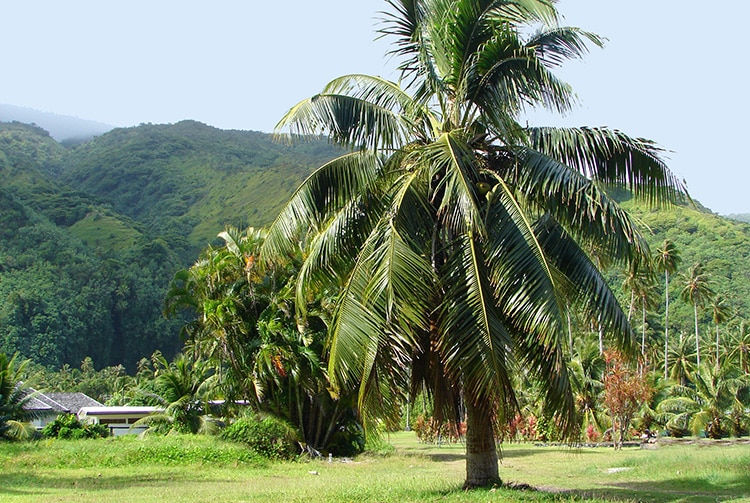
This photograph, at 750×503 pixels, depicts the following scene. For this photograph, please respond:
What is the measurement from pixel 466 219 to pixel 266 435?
1562 centimetres

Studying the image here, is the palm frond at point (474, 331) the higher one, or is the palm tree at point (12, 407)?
the palm frond at point (474, 331)

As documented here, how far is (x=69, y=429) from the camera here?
30.0 metres

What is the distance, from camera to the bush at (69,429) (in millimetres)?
29719

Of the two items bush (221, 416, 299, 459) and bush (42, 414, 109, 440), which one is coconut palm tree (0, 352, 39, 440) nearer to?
bush (42, 414, 109, 440)

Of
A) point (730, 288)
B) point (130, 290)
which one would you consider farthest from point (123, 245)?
A: point (730, 288)

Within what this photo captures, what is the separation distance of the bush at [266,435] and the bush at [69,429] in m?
8.46

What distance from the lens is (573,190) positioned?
11797mm

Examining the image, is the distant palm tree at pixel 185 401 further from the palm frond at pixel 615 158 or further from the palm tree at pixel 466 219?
the palm frond at pixel 615 158

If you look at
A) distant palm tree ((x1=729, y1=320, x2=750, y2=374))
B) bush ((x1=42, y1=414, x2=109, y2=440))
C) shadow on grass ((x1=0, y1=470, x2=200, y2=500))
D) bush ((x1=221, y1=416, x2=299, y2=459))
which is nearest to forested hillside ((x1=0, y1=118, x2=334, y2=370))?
distant palm tree ((x1=729, y1=320, x2=750, y2=374))

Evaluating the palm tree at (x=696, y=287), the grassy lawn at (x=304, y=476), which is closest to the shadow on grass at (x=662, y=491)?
the grassy lawn at (x=304, y=476)

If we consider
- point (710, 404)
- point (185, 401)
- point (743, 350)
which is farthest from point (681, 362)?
point (185, 401)

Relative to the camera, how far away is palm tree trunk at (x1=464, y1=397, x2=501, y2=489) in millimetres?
12477

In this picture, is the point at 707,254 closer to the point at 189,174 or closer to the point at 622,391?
the point at 622,391

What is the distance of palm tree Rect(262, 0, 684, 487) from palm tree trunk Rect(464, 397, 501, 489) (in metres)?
0.03
